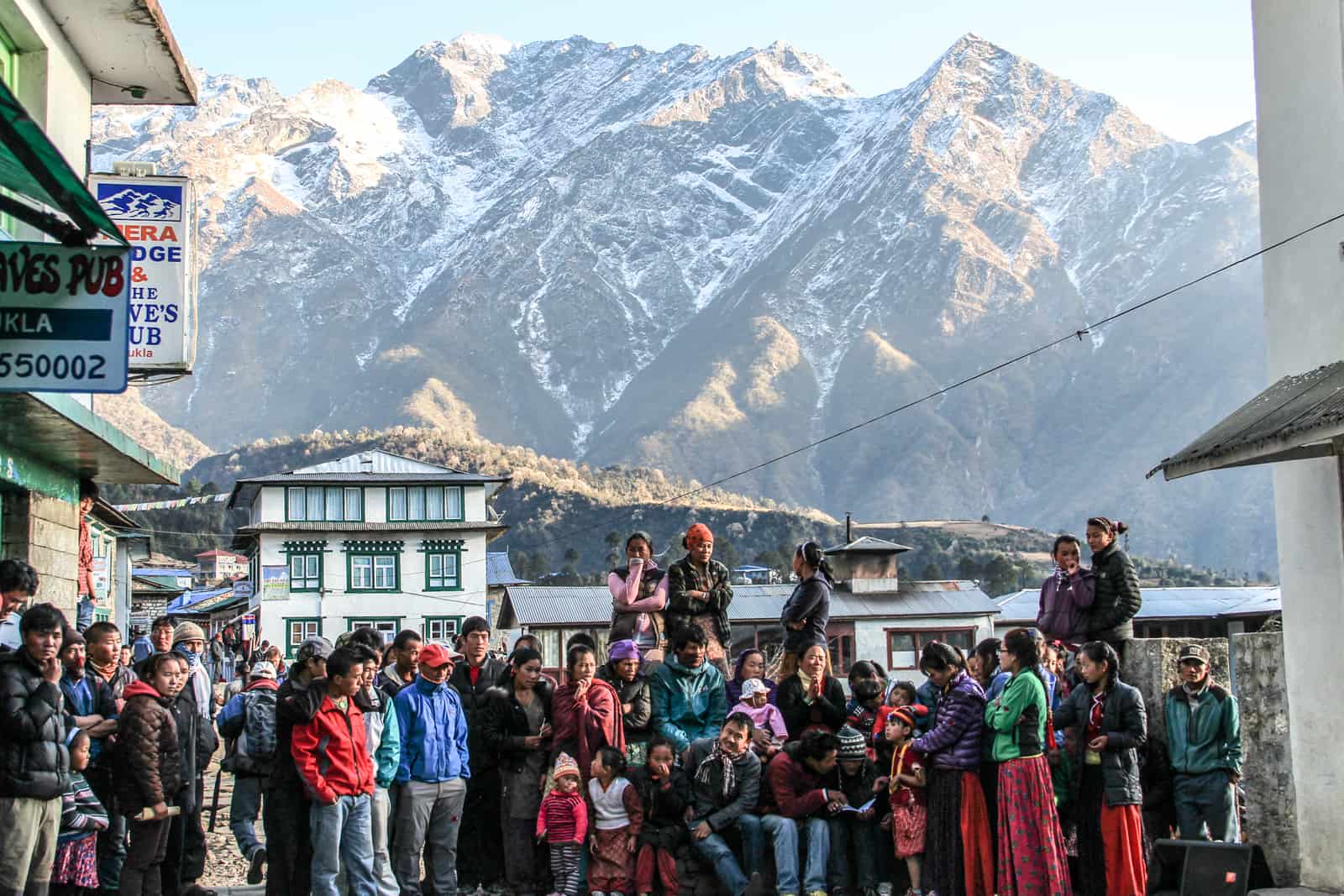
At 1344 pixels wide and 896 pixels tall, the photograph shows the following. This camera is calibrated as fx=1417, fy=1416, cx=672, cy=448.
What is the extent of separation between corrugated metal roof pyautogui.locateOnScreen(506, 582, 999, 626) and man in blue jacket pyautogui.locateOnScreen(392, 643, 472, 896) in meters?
40.8

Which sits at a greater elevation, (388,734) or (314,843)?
(388,734)

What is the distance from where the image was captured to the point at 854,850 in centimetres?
919

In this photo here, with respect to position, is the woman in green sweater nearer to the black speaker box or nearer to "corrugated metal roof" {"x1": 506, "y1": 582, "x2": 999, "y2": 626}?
the black speaker box

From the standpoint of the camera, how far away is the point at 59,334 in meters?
6.18

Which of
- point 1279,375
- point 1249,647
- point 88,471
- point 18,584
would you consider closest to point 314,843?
point 18,584

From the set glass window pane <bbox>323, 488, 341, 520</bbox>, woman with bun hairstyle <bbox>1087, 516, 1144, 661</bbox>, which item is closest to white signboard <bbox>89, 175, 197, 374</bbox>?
woman with bun hairstyle <bbox>1087, 516, 1144, 661</bbox>

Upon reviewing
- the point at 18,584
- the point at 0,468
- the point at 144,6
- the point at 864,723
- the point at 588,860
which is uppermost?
the point at 144,6

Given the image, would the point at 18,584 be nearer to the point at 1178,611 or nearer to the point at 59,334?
the point at 59,334

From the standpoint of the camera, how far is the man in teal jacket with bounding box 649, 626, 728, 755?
31.8ft

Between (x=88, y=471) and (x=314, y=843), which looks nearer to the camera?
(x=314, y=843)

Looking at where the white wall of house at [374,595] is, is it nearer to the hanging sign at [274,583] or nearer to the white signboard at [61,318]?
the hanging sign at [274,583]

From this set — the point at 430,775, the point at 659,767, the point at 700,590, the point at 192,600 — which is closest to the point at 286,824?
the point at 430,775

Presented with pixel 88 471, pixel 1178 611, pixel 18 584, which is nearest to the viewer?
pixel 18 584

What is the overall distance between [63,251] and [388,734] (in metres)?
4.03
